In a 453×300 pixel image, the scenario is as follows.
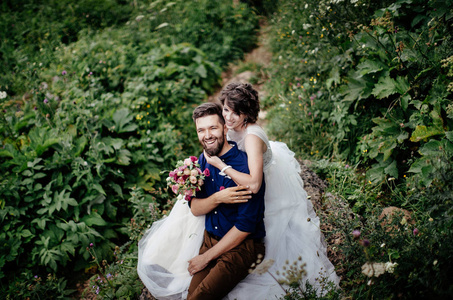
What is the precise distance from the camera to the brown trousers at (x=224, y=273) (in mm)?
2305

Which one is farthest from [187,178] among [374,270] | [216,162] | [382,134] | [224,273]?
[382,134]

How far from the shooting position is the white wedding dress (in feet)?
7.96

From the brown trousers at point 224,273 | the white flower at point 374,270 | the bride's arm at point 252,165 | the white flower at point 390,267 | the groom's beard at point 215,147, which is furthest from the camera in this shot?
the groom's beard at point 215,147

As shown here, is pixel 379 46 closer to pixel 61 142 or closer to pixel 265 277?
pixel 265 277

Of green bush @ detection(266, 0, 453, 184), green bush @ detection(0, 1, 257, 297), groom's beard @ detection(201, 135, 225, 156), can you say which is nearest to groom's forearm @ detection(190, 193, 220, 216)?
groom's beard @ detection(201, 135, 225, 156)

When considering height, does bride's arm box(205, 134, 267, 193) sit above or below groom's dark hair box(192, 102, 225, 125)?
below

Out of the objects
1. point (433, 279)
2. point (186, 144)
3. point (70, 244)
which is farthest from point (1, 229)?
point (433, 279)

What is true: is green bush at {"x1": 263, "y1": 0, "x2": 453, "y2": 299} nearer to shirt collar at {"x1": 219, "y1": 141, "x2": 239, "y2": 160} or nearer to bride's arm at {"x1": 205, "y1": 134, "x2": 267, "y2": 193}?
bride's arm at {"x1": 205, "y1": 134, "x2": 267, "y2": 193}

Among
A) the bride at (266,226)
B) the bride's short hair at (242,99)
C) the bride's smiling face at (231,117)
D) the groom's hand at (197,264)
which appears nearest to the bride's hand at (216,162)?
the bride at (266,226)

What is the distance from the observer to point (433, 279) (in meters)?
1.78

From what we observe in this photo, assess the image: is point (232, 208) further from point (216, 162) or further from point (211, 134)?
point (211, 134)

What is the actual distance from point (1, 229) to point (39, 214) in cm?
40

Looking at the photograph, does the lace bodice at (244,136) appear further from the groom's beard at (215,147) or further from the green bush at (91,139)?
the green bush at (91,139)

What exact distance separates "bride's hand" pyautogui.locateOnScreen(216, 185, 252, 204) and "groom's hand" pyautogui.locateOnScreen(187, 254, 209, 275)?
54cm
